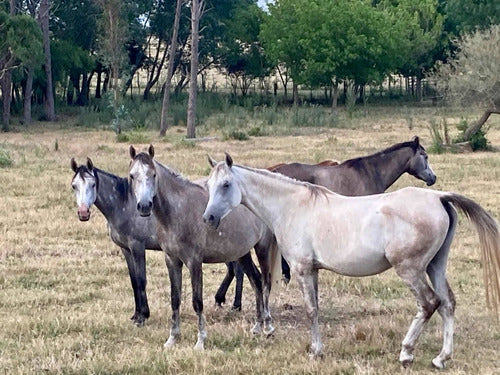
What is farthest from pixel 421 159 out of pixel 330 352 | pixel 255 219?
pixel 330 352

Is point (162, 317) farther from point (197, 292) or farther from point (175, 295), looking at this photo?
point (197, 292)

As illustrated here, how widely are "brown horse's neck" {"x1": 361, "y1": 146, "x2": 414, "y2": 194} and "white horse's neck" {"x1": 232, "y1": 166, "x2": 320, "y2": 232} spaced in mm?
3245

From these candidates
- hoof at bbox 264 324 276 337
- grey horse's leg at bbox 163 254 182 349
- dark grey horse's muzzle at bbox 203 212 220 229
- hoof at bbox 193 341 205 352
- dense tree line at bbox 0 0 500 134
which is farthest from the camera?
dense tree line at bbox 0 0 500 134

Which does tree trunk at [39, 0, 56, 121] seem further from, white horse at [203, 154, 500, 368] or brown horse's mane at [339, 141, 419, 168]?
white horse at [203, 154, 500, 368]

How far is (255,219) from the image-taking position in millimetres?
7703

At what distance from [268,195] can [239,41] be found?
4914 cm

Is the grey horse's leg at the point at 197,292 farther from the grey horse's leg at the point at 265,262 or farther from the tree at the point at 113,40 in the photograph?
the tree at the point at 113,40

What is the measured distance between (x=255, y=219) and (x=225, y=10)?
48.8 meters

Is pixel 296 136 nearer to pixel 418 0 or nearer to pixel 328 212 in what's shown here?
pixel 328 212

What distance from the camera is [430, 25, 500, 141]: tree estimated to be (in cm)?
2566

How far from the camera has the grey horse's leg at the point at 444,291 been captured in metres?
6.43

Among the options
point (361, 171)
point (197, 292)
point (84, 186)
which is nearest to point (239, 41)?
point (361, 171)

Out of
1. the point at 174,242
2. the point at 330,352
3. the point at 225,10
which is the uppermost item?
the point at 225,10

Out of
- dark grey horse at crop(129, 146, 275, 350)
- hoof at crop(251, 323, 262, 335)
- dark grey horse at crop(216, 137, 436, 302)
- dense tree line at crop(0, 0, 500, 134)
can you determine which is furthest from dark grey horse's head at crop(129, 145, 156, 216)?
dense tree line at crop(0, 0, 500, 134)
